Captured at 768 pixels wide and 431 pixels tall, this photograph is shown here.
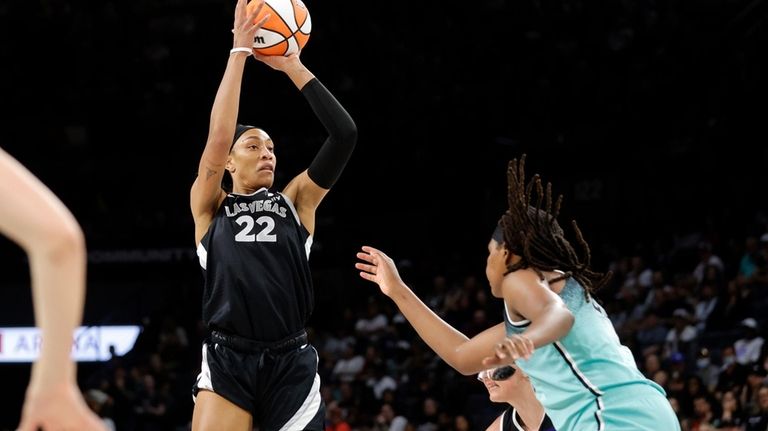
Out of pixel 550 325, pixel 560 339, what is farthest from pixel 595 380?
pixel 550 325

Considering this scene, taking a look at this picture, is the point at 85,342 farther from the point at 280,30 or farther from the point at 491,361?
the point at 491,361

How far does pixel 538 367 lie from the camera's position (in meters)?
3.78

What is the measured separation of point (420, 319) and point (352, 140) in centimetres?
134

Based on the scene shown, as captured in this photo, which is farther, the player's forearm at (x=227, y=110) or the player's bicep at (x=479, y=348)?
the player's forearm at (x=227, y=110)

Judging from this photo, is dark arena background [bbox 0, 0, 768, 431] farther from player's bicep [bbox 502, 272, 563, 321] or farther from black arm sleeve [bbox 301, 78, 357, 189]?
player's bicep [bbox 502, 272, 563, 321]

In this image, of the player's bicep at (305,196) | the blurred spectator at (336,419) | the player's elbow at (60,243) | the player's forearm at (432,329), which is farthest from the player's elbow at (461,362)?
the blurred spectator at (336,419)

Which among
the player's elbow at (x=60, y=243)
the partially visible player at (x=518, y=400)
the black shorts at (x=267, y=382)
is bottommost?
the partially visible player at (x=518, y=400)

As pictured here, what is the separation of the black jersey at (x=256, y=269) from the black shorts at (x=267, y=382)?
0.24ft

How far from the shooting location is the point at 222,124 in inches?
188

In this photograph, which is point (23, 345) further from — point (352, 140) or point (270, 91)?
point (352, 140)

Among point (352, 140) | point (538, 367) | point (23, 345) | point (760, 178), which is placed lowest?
point (23, 345)

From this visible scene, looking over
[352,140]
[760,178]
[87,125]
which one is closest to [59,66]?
[87,125]

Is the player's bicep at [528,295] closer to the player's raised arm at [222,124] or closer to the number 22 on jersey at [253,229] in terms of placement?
the number 22 on jersey at [253,229]

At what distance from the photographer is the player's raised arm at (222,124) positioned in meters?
4.79
